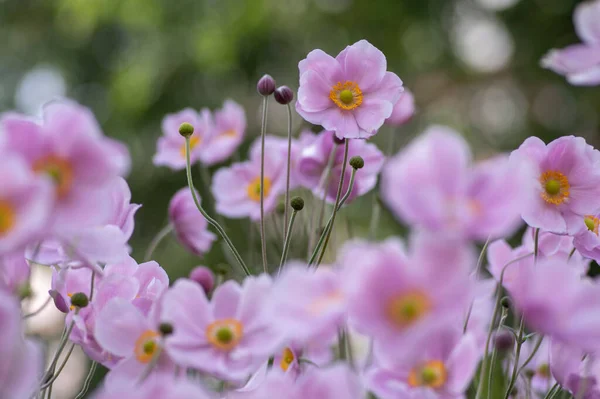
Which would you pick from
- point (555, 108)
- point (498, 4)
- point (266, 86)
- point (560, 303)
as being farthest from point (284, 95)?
point (555, 108)

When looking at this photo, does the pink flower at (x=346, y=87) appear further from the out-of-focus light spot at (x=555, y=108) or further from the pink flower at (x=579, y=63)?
the out-of-focus light spot at (x=555, y=108)

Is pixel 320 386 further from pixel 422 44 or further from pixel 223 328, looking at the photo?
pixel 422 44

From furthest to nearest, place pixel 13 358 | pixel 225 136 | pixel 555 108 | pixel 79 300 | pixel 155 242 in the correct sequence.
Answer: pixel 555 108, pixel 225 136, pixel 155 242, pixel 79 300, pixel 13 358

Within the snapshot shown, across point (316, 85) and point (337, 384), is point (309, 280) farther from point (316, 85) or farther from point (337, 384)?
point (316, 85)

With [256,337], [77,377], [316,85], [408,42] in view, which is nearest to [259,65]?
[408,42]

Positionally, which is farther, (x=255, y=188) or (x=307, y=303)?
(x=255, y=188)

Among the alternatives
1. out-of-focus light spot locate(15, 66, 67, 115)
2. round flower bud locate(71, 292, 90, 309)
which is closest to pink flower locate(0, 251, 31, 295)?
round flower bud locate(71, 292, 90, 309)
